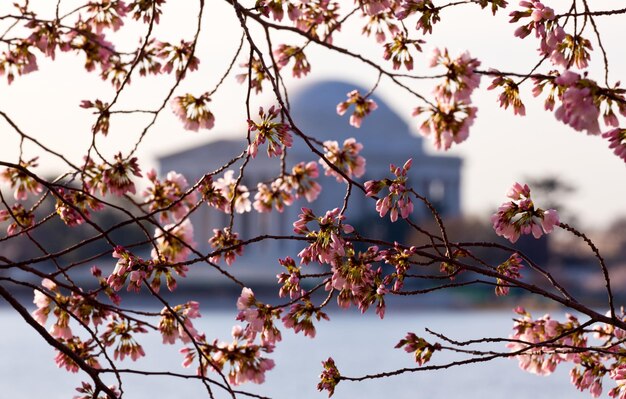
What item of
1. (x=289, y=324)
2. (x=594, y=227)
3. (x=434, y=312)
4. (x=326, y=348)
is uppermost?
(x=594, y=227)

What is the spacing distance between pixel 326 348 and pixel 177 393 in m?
10.0

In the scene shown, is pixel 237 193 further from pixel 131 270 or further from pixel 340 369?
pixel 340 369

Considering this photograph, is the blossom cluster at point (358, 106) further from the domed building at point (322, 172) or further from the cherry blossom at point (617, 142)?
the domed building at point (322, 172)

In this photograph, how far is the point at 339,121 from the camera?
56.6 metres

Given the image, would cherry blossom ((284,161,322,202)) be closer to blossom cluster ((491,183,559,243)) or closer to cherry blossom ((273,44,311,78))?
cherry blossom ((273,44,311,78))

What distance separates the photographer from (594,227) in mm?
57438

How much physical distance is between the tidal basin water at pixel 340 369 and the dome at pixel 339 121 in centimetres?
2401

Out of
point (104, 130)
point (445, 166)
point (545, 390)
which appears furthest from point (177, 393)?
point (445, 166)

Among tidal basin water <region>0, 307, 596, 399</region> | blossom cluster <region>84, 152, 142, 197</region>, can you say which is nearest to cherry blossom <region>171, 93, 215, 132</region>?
blossom cluster <region>84, 152, 142, 197</region>

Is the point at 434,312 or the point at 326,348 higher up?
the point at 434,312

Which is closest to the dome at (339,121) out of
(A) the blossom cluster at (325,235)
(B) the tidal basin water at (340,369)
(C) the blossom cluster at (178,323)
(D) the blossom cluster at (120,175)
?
(B) the tidal basin water at (340,369)

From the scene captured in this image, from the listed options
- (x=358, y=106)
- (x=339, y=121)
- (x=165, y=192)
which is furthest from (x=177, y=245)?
(x=339, y=121)

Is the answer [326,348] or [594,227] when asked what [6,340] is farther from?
[594,227]

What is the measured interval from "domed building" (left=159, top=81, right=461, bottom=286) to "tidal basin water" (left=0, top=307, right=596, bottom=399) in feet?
62.9
